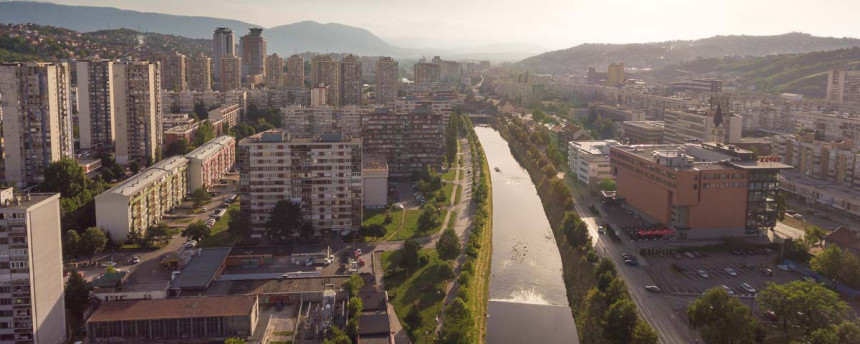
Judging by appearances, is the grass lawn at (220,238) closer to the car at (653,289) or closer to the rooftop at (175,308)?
the rooftop at (175,308)

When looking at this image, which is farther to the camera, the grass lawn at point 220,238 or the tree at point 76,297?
the grass lawn at point 220,238

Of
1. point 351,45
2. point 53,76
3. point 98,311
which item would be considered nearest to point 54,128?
point 53,76

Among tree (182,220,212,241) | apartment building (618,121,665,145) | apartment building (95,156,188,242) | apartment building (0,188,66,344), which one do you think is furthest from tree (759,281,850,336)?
apartment building (618,121,665,145)

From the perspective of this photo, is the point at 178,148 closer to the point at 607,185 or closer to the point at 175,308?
the point at 607,185

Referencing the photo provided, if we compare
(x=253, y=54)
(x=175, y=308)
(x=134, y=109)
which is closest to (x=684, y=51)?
(x=253, y=54)

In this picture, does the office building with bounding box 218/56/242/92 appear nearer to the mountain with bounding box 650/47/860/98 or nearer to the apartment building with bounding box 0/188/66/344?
the apartment building with bounding box 0/188/66/344

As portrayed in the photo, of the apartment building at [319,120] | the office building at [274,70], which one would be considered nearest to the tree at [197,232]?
the apartment building at [319,120]
